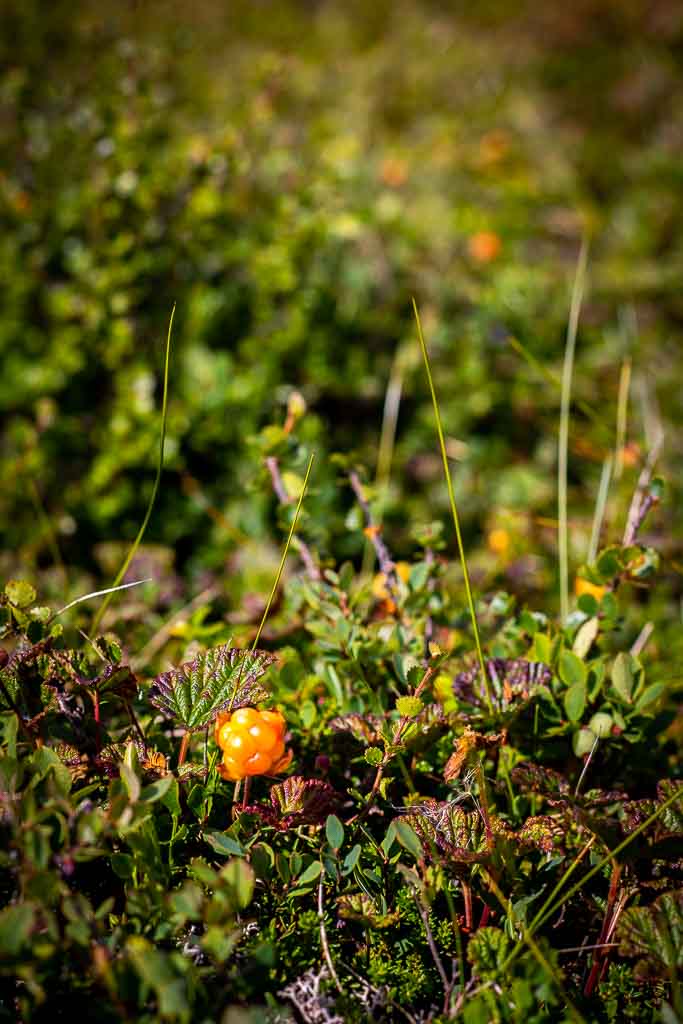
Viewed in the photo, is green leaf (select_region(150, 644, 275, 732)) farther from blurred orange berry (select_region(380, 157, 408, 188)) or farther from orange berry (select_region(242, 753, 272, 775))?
blurred orange berry (select_region(380, 157, 408, 188))

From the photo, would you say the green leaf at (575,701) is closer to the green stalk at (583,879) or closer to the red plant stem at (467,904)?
the green stalk at (583,879)

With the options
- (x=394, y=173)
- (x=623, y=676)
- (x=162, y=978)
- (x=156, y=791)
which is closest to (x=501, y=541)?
(x=623, y=676)

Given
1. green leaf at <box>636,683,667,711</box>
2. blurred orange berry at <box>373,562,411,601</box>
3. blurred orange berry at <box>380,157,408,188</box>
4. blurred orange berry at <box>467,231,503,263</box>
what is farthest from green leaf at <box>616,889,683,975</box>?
blurred orange berry at <box>380,157,408,188</box>

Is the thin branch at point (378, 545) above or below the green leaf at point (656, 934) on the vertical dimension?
above

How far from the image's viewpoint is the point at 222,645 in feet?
3.43

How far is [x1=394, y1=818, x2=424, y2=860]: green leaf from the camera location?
93 centimetres

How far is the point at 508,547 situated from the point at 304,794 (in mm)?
1162

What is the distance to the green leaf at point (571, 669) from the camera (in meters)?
1.16

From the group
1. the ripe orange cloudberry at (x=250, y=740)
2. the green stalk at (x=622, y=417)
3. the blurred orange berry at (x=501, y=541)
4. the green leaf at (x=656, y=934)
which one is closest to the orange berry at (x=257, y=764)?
the ripe orange cloudberry at (x=250, y=740)

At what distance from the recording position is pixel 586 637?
4.06 ft

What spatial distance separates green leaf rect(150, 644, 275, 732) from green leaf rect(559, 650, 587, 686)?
45 centimetres

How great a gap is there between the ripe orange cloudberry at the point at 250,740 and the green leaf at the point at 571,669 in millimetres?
460

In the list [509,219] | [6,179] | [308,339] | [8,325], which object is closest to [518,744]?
[308,339]

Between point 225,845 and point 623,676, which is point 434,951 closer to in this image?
point 225,845
